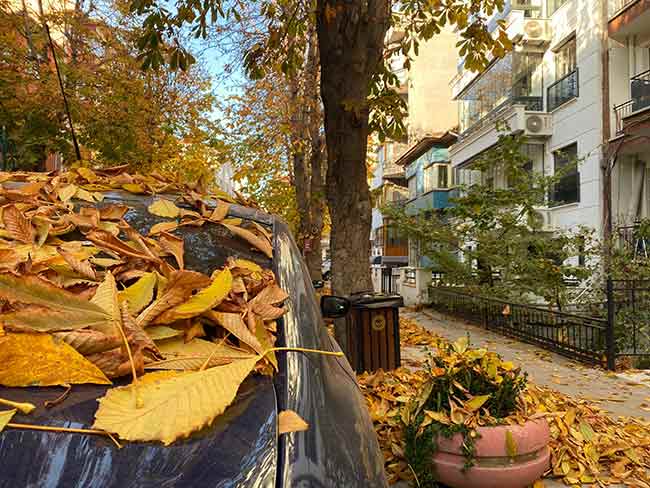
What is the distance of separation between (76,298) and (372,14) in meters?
5.19

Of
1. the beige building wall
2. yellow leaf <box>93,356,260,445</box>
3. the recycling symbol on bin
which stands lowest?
the recycling symbol on bin

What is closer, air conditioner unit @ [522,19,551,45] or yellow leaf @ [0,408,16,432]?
yellow leaf @ [0,408,16,432]

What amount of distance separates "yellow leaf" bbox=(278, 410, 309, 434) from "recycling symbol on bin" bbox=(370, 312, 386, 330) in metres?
4.52

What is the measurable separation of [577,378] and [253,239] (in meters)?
6.14

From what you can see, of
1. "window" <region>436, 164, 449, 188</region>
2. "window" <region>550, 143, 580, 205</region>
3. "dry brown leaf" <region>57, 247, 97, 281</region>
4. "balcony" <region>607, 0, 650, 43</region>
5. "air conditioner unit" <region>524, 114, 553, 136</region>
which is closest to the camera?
"dry brown leaf" <region>57, 247, 97, 281</region>

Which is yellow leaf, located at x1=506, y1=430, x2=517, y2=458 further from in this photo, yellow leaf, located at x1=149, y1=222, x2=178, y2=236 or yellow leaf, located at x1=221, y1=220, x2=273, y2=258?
yellow leaf, located at x1=149, y1=222, x2=178, y2=236

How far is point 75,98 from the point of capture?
10.6 metres

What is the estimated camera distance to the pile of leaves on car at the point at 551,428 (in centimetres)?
347

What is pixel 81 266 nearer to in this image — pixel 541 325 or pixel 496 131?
pixel 541 325

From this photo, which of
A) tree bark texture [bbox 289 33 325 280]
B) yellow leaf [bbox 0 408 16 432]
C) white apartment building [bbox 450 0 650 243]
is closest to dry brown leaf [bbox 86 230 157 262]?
yellow leaf [bbox 0 408 16 432]

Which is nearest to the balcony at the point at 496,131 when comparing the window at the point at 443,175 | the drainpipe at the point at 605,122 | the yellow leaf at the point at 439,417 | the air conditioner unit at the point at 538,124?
the air conditioner unit at the point at 538,124

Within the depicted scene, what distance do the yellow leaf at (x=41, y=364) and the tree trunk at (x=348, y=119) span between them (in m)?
4.84

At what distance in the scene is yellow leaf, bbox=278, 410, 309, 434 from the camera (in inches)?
47.9

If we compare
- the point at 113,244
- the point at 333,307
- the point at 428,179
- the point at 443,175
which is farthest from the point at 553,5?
the point at 113,244
